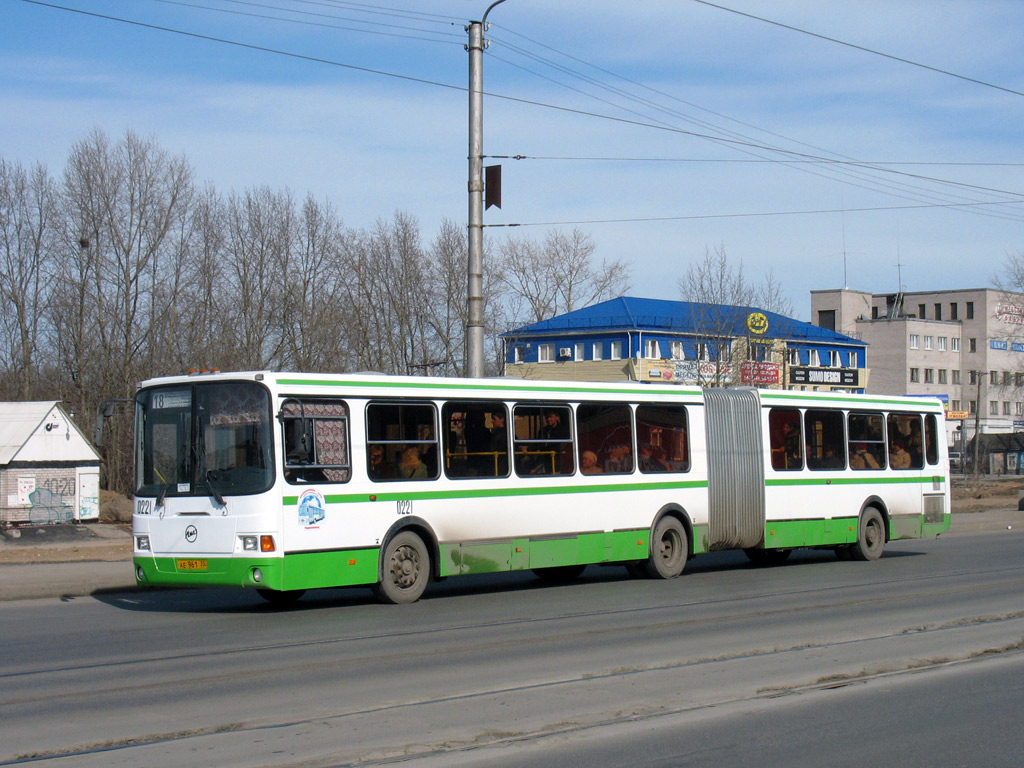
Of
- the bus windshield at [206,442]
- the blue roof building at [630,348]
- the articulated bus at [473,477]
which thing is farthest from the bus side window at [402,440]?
the blue roof building at [630,348]

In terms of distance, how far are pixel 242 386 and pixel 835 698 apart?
7.74 meters

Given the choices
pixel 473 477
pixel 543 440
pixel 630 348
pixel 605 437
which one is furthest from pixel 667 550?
pixel 630 348

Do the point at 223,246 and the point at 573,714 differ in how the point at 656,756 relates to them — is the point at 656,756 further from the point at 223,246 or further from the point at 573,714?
the point at 223,246

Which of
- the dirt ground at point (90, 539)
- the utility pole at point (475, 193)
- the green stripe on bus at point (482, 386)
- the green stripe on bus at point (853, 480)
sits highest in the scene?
the utility pole at point (475, 193)

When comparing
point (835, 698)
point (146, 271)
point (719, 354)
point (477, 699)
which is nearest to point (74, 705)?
point (477, 699)

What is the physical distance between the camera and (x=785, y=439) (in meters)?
20.2

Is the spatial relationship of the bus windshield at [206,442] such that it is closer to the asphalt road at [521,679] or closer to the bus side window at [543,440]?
the asphalt road at [521,679]

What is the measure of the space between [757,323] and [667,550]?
33.0m

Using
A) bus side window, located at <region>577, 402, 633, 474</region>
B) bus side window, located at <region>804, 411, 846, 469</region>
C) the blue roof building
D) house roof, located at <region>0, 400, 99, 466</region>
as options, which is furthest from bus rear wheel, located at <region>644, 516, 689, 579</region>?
the blue roof building

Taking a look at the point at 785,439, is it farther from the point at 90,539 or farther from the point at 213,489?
the point at 90,539

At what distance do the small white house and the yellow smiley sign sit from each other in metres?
26.2

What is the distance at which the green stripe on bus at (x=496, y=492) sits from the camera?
46.1 ft

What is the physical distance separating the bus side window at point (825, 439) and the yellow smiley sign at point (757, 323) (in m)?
28.2

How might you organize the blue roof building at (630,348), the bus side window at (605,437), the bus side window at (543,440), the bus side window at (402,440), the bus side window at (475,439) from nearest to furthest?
the bus side window at (402,440)
the bus side window at (475,439)
the bus side window at (543,440)
the bus side window at (605,437)
the blue roof building at (630,348)
